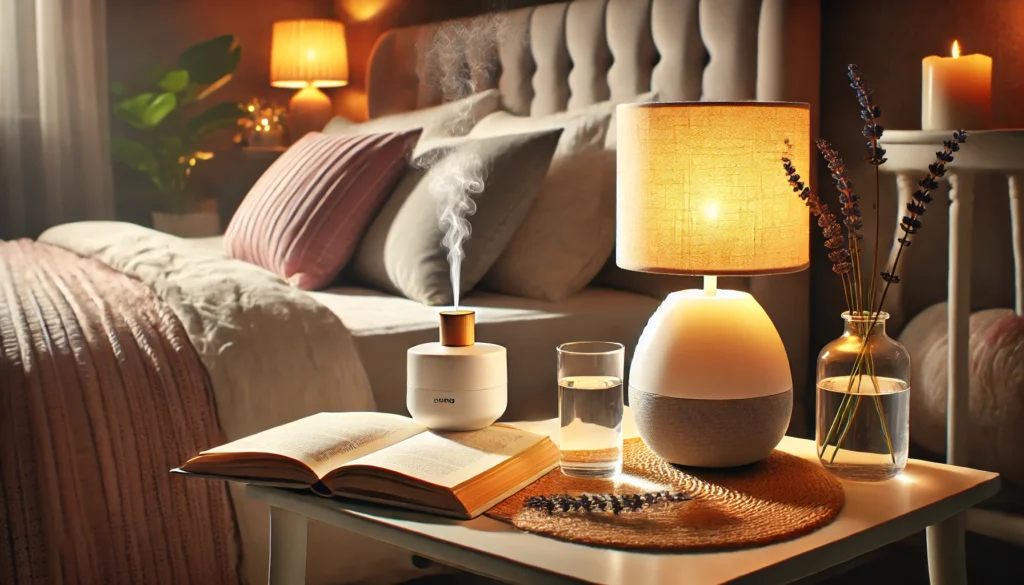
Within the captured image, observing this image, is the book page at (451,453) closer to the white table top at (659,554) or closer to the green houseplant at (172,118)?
the white table top at (659,554)

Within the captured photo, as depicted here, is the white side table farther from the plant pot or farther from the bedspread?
the plant pot

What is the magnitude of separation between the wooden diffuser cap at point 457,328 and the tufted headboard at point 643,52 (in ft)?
4.45

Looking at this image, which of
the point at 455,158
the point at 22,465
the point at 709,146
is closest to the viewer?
the point at 709,146

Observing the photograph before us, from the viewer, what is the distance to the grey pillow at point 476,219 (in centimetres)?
245

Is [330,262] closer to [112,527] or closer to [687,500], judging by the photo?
[112,527]

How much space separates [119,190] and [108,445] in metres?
3.24

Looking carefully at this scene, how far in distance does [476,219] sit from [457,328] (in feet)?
3.58

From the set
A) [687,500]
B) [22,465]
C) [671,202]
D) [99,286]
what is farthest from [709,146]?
[99,286]

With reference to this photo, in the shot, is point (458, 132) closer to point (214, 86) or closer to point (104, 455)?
point (104, 455)

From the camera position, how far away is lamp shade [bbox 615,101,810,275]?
1.32 metres

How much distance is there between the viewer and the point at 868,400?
4.22 feet

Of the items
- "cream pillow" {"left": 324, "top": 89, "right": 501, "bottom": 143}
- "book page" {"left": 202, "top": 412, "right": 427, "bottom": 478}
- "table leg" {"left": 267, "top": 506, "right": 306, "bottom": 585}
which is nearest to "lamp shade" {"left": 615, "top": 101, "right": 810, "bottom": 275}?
"book page" {"left": 202, "top": 412, "right": 427, "bottom": 478}

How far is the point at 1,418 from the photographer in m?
1.76

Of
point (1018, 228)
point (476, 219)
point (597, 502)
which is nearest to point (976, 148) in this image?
point (1018, 228)
